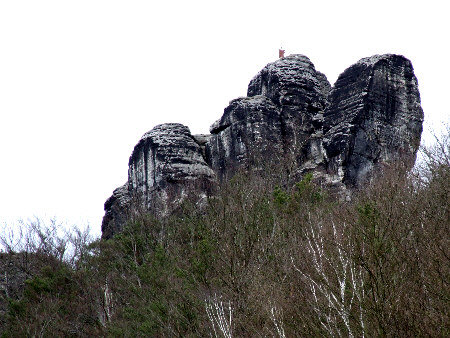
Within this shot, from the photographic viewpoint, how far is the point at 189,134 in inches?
1534

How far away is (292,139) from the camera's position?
36.8m

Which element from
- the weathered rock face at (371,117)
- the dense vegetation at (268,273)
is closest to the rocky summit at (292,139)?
the weathered rock face at (371,117)

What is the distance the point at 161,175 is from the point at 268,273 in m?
22.1

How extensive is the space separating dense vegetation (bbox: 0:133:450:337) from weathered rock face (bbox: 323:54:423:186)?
4.92m

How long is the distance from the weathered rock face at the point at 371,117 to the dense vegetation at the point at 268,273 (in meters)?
4.92

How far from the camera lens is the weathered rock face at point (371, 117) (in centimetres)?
3266

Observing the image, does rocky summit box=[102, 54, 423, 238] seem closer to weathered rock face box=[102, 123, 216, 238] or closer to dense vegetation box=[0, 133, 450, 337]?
weathered rock face box=[102, 123, 216, 238]

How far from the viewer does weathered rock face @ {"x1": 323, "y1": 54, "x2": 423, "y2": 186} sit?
107 ft

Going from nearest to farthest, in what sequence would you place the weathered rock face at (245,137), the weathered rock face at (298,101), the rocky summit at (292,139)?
the rocky summit at (292,139), the weathered rock face at (245,137), the weathered rock face at (298,101)

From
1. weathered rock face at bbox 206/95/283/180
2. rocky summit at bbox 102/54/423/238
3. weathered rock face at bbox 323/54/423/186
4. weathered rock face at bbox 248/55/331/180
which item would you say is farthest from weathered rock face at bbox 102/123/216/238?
weathered rock face at bbox 323/54/423/186

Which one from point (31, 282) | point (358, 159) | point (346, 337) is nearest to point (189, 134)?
point (358, 159)

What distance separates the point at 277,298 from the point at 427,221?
14.8ft

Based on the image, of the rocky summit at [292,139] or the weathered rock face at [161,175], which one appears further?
the weathered rock face at [161,175]

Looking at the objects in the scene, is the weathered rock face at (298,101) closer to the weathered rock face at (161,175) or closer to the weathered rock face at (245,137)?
the weathered rock face at (245,137)
